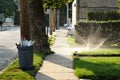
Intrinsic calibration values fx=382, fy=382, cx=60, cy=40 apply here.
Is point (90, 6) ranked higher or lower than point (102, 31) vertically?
higher

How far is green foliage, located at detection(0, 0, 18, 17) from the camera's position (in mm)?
75769

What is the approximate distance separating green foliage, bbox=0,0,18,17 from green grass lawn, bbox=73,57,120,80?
62.5m

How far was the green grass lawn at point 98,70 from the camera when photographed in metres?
11.3

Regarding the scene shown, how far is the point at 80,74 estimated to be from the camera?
1162 cm

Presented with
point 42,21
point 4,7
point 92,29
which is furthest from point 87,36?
point 4,7

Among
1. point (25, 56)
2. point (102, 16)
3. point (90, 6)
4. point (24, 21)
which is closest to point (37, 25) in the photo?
point (24, 21)

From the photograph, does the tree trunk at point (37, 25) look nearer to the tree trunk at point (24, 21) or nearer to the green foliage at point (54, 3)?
the green foliage at point (54, 3)

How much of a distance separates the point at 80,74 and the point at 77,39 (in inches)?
563

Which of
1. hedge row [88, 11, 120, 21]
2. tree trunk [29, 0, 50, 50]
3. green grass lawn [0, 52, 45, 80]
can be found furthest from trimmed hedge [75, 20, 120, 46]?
green grass lawn [0, 52, 45, 80]

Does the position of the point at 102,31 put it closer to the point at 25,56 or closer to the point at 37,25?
the point at 37,25

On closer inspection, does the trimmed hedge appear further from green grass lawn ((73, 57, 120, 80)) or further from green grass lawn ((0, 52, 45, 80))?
green grass lawn ((0, 52, 45, 80))

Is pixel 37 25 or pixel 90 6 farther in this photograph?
pixel 90 6

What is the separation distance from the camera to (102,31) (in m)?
23.5

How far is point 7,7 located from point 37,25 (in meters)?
58.3
